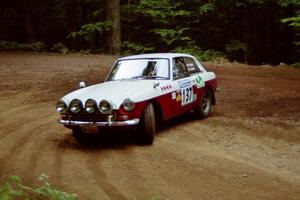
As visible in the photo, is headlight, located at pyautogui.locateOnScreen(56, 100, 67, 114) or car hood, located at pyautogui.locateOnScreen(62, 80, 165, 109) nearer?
car hood, located at pyautogui.locateOnScreen(62, 80, 165, 109)

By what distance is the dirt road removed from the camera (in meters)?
7.38

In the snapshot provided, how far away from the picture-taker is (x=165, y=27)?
89.9 feet

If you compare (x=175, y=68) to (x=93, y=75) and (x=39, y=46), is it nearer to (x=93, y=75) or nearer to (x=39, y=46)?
(x=93, y=75)

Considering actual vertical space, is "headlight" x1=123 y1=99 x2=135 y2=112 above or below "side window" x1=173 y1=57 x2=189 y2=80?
below

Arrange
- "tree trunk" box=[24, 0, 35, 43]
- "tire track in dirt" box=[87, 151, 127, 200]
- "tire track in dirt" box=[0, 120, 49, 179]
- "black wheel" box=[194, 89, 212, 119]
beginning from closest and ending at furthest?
1. "tire track in dirt" box=[87, 151, 127, 200]
2. "tire track in dirt" box=[0, 120, 49, 179]
3. "black wheel" box=[194, 89, 212, 119]
4. "tree trunk" box=[24, 0, 35, 43]

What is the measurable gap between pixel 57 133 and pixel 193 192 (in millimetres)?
4360

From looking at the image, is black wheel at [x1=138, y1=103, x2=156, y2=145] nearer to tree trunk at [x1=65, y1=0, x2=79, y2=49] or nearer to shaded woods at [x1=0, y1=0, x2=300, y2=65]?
shaded woods at [x1=0, y1=0, x2=300, y2=65]

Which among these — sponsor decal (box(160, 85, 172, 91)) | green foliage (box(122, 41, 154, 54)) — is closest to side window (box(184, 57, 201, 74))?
sponsor decal (box(160, 85, 172, 91))

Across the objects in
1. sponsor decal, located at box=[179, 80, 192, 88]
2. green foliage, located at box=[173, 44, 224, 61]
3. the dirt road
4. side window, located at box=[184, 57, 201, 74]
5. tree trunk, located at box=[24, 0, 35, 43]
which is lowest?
the dirt road

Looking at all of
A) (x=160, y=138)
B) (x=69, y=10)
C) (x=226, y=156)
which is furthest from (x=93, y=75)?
(x=69, y=10)

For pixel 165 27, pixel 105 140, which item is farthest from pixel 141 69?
pixel 165 27

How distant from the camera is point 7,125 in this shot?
37.1 ft

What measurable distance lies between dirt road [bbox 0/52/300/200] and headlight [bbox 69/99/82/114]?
758mm

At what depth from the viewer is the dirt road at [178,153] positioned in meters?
7.38
